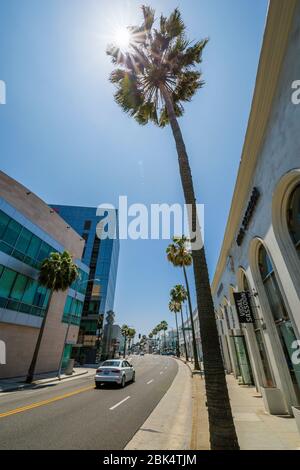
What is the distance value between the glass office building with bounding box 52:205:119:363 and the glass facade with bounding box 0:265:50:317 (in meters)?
22.5

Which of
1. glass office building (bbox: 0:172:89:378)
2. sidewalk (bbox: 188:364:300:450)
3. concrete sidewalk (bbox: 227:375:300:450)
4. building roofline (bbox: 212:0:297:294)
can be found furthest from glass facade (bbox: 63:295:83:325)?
building roofline (bbox: 212:0:297:294)

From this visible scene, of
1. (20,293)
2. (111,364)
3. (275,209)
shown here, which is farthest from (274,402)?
(20,293)

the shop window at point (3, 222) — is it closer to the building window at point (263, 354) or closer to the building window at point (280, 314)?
the building window at point (263, 354)

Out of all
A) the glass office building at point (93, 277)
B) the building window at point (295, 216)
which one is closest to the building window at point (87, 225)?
the glass office building at point (93, 277)

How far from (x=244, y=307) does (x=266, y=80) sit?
920 cm

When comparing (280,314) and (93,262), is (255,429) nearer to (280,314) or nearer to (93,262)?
(280,314)

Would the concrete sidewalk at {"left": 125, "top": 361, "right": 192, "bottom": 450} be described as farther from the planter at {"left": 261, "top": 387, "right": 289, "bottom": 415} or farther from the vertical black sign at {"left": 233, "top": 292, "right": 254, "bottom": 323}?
the vertical black sign at {"left": 233, "top": 292, "right": 254, "bottom": 323}

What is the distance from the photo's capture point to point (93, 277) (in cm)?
5334

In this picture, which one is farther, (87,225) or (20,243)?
(87,225)

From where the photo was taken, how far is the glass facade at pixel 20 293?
18.0 metres

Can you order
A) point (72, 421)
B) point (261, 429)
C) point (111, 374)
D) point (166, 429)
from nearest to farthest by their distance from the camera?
point (261, 429), point (166, 429), point (72, 421), point (111, 374)

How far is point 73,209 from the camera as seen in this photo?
196 ft

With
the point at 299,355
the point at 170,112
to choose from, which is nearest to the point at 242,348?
the point at 299,355

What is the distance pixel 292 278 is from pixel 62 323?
1073 inches
